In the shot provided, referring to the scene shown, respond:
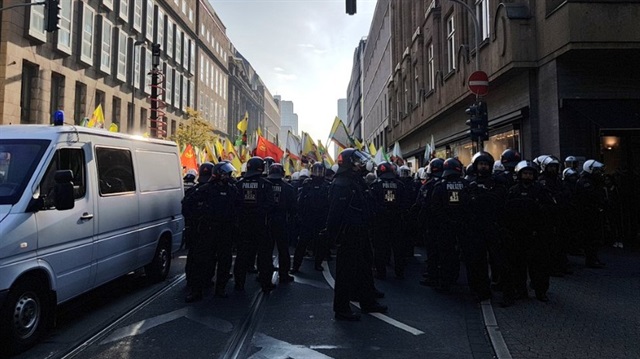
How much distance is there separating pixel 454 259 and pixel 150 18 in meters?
40.6

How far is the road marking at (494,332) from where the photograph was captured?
13.6 ft

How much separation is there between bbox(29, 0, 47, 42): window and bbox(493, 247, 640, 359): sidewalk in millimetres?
25784

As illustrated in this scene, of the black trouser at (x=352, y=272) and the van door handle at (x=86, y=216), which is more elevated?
the van door handle at (x=86, y=216)

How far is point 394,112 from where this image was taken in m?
37.2

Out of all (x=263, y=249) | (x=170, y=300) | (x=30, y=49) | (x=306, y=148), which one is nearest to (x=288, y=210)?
(x=263, y=249)

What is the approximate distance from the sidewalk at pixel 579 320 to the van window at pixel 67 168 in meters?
5.09

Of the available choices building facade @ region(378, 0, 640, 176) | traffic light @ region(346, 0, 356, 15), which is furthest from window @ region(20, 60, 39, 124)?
building facade @ region(378, 0, 640, 176)

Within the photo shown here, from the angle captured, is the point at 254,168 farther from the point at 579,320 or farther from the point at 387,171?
the point at 579,320

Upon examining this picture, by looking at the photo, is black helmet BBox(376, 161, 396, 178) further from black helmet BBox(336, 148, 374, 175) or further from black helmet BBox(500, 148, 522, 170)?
black helmet BBox(336, 148, 374, 175)

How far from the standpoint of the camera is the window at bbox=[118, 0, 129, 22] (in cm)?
3243

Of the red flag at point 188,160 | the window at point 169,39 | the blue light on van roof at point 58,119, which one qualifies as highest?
the window at point 169,39

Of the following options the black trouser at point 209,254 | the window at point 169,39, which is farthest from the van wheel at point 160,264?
the window at point 169,39

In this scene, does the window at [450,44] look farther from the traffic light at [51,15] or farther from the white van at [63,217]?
the white van at [63,217]

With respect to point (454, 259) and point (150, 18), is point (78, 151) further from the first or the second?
point (150, 18)
